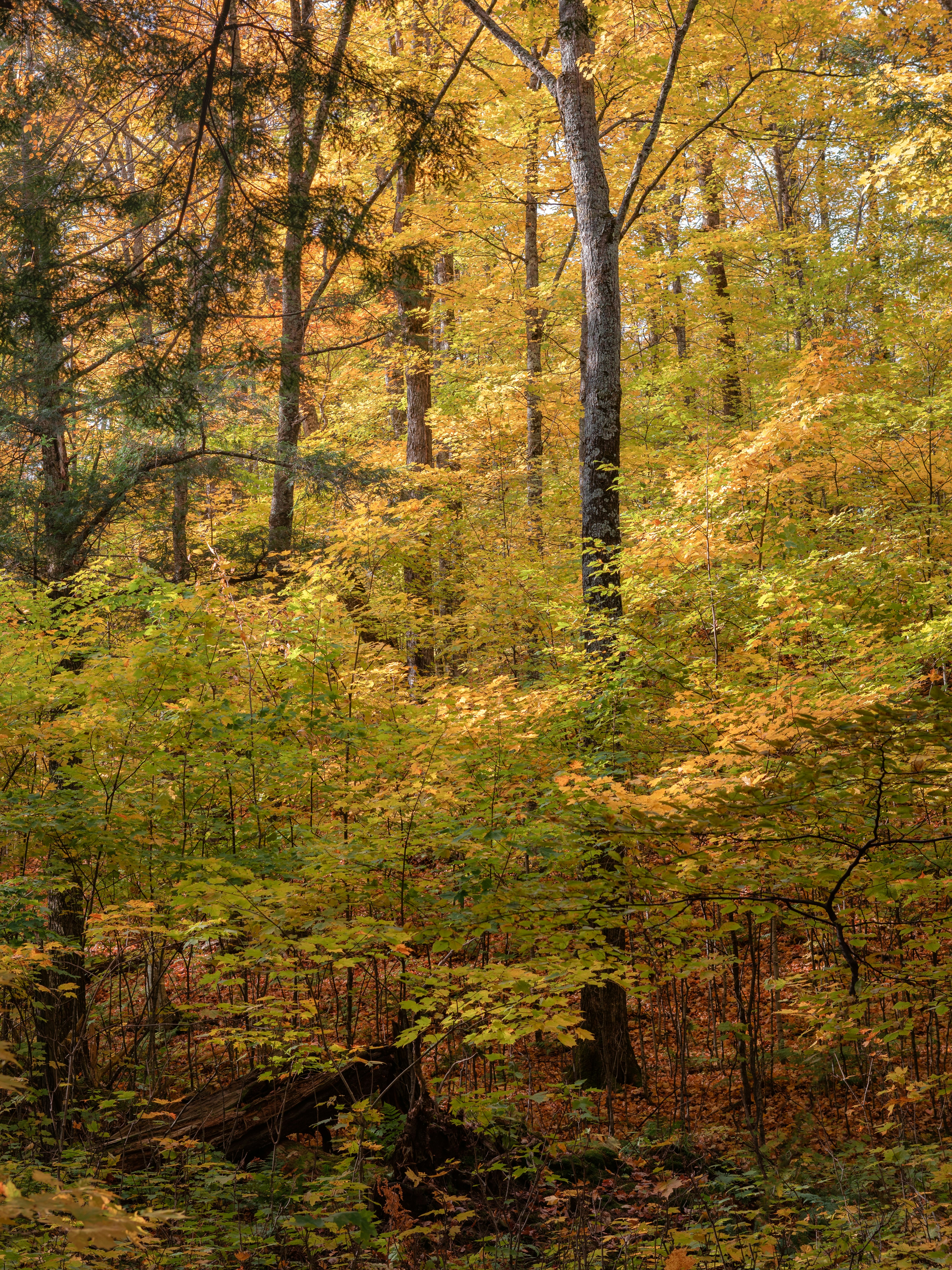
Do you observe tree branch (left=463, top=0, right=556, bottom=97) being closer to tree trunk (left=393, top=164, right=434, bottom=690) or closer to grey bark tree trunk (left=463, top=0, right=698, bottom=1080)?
grey bark tree trunk (left=463, top=0, right=698, bottom=1080)

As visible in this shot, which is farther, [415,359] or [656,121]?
[415,359]

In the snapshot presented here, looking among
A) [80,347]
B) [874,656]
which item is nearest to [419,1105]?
[874,656]

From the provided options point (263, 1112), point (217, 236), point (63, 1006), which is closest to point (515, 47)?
point (217, 236)

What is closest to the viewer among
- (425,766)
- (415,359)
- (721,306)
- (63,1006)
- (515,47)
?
(425,766)

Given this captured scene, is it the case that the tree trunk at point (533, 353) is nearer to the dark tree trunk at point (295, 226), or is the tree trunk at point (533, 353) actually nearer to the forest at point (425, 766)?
the forest at point (425, 766)

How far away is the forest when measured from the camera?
399 cm

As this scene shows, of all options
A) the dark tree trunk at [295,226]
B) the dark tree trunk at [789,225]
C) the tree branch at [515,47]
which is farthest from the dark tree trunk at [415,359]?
the dark tree trunk at [789,225]

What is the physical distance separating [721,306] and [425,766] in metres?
11.8

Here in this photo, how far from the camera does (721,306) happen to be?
46.5 feet

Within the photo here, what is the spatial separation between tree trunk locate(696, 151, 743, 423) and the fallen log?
10.8 meters

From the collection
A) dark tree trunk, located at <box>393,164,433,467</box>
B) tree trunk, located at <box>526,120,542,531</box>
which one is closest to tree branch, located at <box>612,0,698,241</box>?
tree trunk, located at <box>526,120,542,531</box>

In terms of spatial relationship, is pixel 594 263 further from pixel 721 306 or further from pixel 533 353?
pixel 721 306

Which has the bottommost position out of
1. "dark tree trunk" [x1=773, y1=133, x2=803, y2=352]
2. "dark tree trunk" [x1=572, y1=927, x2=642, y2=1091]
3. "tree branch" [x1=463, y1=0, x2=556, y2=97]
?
"dark tree trunk" [x1=572, y1=927, x2=642, y2=1091]

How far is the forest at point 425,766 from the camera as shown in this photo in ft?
13.1
